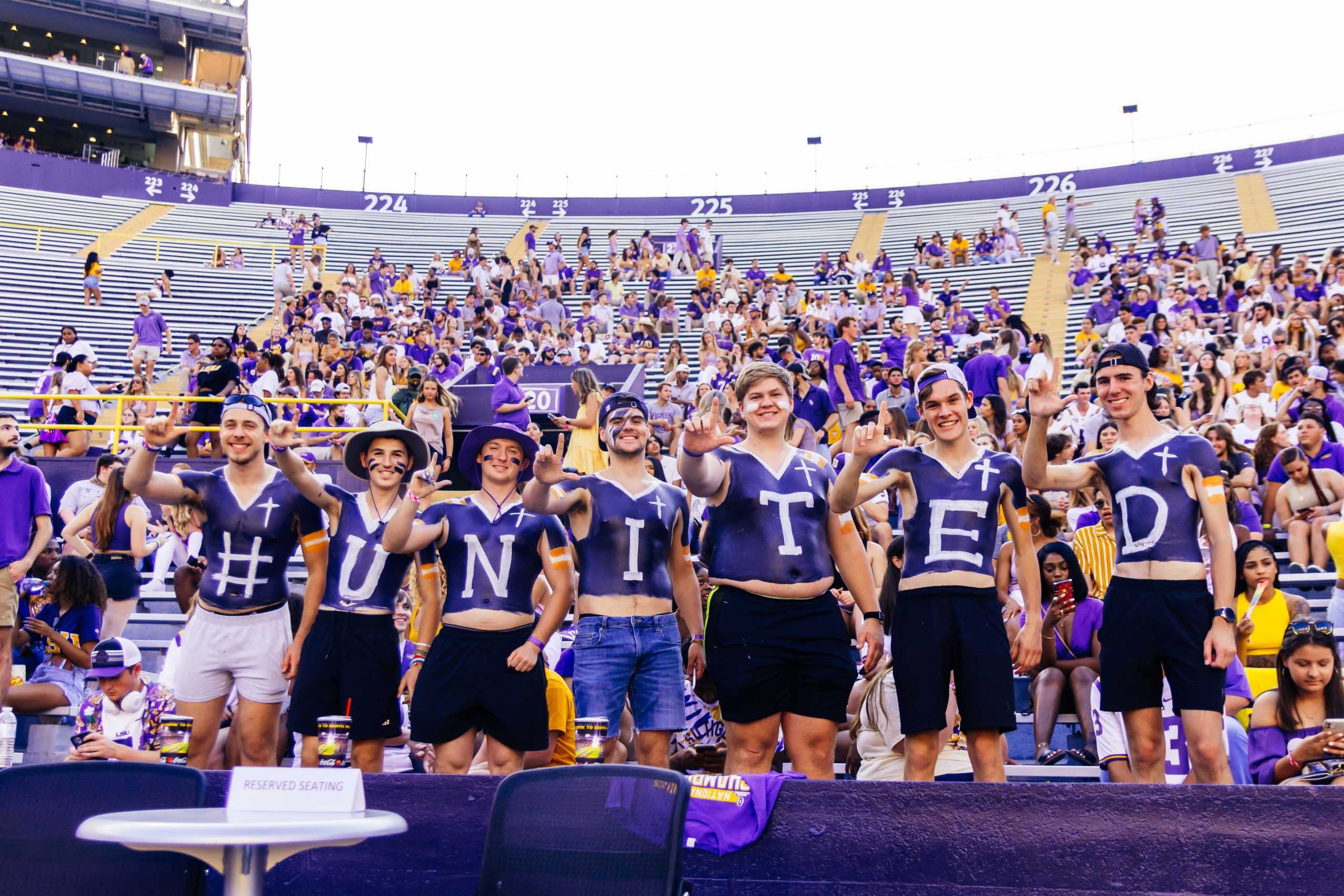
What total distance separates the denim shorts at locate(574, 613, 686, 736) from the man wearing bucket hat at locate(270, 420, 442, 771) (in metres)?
0.93

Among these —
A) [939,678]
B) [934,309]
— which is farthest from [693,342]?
[939,678]

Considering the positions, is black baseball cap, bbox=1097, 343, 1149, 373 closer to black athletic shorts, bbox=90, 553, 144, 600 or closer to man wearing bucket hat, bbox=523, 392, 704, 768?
man wearing bucket hat, bbox=523, 392, 704, 768

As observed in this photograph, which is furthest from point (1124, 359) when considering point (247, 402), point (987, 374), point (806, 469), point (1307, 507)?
point (987, 374)

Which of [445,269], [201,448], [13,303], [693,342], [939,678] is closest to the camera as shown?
[939,678]

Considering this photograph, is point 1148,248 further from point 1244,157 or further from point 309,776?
point 309,776

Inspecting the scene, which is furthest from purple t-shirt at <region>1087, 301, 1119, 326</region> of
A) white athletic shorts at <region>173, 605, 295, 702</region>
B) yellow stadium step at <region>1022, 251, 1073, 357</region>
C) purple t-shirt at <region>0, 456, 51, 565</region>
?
white athletic shorts at <region>173, 605, 295, 702</region>

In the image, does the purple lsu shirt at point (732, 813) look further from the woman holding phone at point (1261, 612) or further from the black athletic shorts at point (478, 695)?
the woman holding phone at point (1261, 612)

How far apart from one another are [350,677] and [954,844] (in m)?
2.76

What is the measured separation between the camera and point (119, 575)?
8211 mm

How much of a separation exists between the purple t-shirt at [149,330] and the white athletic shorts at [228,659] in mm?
13341

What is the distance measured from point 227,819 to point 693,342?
1848 cm

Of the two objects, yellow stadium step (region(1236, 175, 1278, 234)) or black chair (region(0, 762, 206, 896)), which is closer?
black chair (region(0, 762, 206, 896))

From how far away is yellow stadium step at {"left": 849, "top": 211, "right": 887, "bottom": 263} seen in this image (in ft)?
93.9

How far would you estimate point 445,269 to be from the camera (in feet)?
90.0
